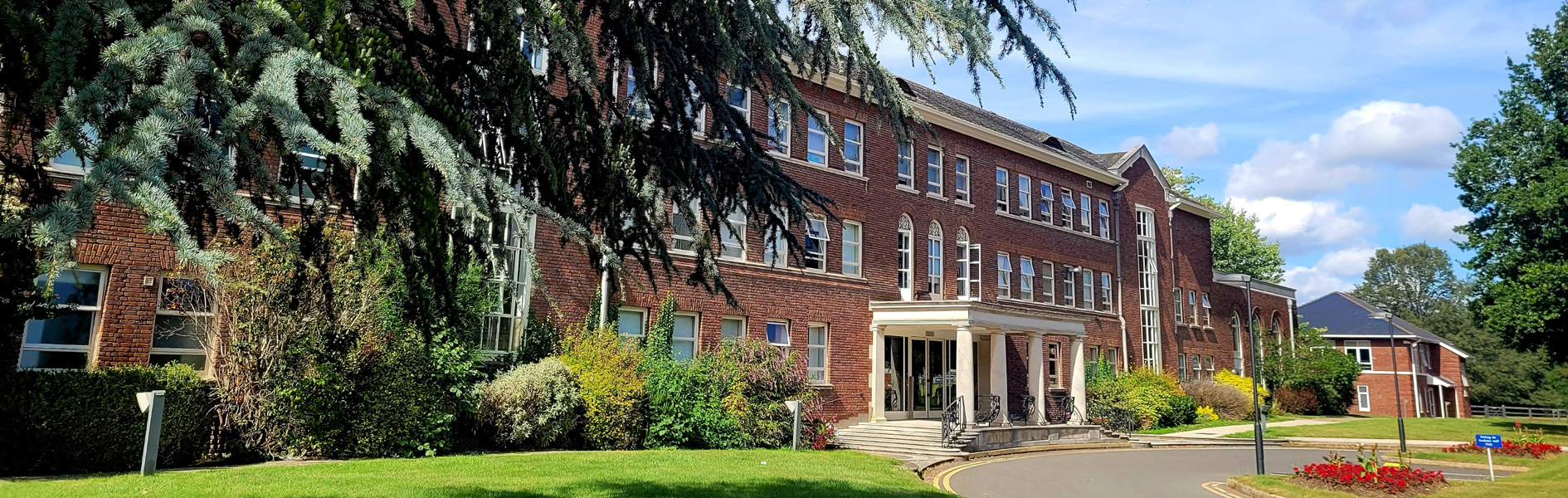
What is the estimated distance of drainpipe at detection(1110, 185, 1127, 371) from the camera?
34.9 meters

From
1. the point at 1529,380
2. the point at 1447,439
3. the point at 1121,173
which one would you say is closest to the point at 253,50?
the point at 1447,439

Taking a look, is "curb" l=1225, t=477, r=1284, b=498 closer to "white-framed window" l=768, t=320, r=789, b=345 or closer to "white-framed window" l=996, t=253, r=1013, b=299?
"white-framed window" l=768, t=320, r=789, b=345

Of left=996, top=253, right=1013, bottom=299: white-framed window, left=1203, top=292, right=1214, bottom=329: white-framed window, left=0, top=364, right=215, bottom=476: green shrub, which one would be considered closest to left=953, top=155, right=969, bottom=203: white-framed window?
left=996, top=253, right=1013, bottom=299: white-framed window

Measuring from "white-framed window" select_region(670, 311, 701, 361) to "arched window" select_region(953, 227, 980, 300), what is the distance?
397 inches

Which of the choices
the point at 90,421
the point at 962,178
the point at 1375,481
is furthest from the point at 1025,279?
the point at 90,421

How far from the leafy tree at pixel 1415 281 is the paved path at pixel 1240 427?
2812 inches

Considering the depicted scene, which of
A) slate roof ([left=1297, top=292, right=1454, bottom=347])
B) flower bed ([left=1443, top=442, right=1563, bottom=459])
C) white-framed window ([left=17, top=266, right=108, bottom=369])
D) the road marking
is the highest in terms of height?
slate roof ([left=1297, top=292, right=1454, bottom=347])

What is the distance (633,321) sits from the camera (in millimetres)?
20203

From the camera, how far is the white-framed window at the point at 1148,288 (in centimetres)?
3700

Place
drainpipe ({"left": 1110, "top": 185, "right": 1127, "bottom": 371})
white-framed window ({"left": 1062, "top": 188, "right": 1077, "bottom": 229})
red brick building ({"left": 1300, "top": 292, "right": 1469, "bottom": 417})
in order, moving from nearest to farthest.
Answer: white-framed window ({"left": 1062, "top": 188, "right": 1077, "bottom": 229}) < drainpipe ({"left": 1110, "top": 185, "right": 1127, "bottom": 371}) < red brick building ({"left": 1300, "top": 292, "right": 1469, "bottom": 417})

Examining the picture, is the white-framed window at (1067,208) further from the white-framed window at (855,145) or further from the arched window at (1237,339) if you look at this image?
the arched window at (1237,339)

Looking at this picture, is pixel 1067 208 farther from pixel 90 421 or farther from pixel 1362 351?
pixel 1362 351

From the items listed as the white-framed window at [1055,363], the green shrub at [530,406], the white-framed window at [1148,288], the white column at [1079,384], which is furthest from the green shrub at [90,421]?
the white-framed window at [1148,288]

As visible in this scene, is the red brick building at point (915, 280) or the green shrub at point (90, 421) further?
the red brick building at point (915, 280)
